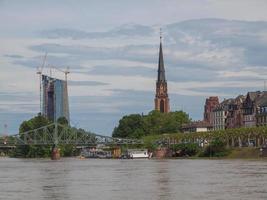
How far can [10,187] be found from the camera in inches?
2692

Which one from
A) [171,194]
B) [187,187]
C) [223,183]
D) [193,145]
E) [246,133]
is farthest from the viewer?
[193,145]

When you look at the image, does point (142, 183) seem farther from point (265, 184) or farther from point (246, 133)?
point (246, 133)

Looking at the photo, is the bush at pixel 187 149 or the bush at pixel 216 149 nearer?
the bush at pixel 216 149

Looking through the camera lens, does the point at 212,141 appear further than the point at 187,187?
Yes

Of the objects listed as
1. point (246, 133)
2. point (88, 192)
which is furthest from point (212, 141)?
point (88, 192)

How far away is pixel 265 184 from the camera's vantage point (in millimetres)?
64688

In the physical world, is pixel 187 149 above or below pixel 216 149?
above

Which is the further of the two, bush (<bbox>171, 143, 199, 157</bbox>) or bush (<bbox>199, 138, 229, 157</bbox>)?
bush (<bbox>171, 143, 199, 157</bbox>)

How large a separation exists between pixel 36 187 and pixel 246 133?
110370 millimetres

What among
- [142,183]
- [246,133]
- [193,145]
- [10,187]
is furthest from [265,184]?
[193,145]

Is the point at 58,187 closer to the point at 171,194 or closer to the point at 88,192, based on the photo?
the point at 88,192

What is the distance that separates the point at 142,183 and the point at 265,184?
39.1 feet

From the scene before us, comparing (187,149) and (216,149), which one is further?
(187,149)

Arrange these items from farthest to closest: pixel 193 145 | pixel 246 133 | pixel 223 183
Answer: pixel 193 145, pixel 246 133, pixel 223 183
